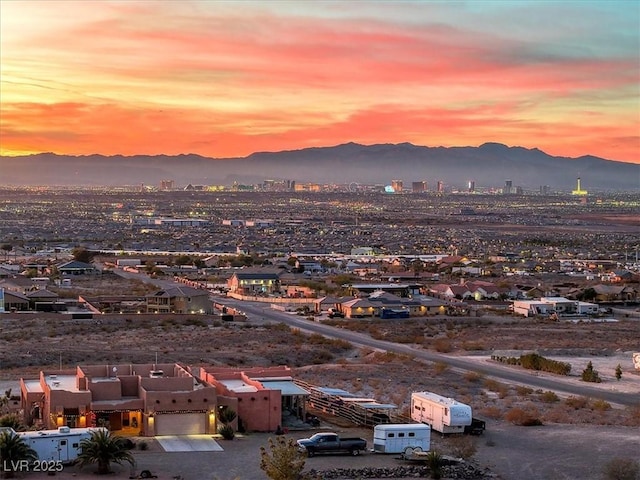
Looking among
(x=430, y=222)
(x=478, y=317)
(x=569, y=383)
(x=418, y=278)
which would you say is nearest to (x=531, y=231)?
(x=430, y=222)

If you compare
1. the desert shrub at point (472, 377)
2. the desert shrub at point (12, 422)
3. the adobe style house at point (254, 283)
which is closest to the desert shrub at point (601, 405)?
the desert shrub at point (472, 377)

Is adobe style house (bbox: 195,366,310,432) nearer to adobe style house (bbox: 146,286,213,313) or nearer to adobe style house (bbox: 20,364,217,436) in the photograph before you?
adobe style house (bbox: 20,364,217,436)

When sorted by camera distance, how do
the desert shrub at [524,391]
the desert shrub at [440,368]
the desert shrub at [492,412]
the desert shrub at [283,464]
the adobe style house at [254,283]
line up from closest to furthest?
the desert shrub at [283,464] → the desert shrub at [492,412] → the desert shrub at [524,391] → the desert shrub at [440,368] → the adobe style house at [254,283]

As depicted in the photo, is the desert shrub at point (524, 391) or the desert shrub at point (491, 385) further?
the desert shrub at point (491, 385)

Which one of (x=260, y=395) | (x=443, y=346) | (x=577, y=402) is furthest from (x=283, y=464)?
(x=443, y=346)

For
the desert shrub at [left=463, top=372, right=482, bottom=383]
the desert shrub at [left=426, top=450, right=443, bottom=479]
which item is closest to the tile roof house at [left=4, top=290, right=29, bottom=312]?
the desert shrub at [left=463, top=372, right=482, bottom=383]

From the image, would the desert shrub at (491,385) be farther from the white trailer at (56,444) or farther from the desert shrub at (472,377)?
the white trailer at (56,444)
